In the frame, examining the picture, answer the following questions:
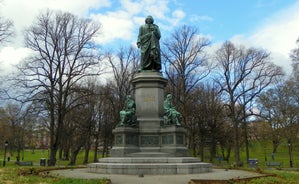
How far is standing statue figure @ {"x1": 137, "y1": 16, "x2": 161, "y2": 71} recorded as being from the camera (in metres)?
21.6

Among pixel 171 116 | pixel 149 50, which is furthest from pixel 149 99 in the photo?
pixel 149 50

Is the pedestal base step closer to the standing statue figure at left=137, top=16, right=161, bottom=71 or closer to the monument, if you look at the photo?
the monument

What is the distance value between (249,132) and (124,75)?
21.3 meters

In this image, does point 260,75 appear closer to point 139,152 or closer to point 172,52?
point 172,52

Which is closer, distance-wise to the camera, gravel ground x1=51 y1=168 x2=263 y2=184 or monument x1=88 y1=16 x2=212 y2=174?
gravel ground x1=51 y1=168 x2=263 y2=184

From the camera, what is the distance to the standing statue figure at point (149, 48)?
2161 cm

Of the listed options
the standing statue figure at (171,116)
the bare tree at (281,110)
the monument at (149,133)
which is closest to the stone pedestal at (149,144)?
the monument at (149,133)

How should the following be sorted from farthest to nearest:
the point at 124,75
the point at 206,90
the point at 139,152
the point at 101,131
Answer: the point at 206,90, the point at 101,131, the point at 124,75, the point at 139,152

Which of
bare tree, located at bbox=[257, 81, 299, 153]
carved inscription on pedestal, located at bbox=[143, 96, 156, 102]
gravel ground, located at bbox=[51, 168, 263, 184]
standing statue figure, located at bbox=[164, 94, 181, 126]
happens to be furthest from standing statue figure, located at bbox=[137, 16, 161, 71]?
bare tree, located at bbox=[257, 81, 299, 153]

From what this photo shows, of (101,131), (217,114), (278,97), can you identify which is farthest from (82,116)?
(278,97)

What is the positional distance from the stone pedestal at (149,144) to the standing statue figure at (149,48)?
0.74 meters

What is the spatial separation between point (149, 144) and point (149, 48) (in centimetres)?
653

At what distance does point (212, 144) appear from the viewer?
146 ft

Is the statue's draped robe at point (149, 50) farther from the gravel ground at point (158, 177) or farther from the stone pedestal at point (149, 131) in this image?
the gravel ground at point (158, 177)
